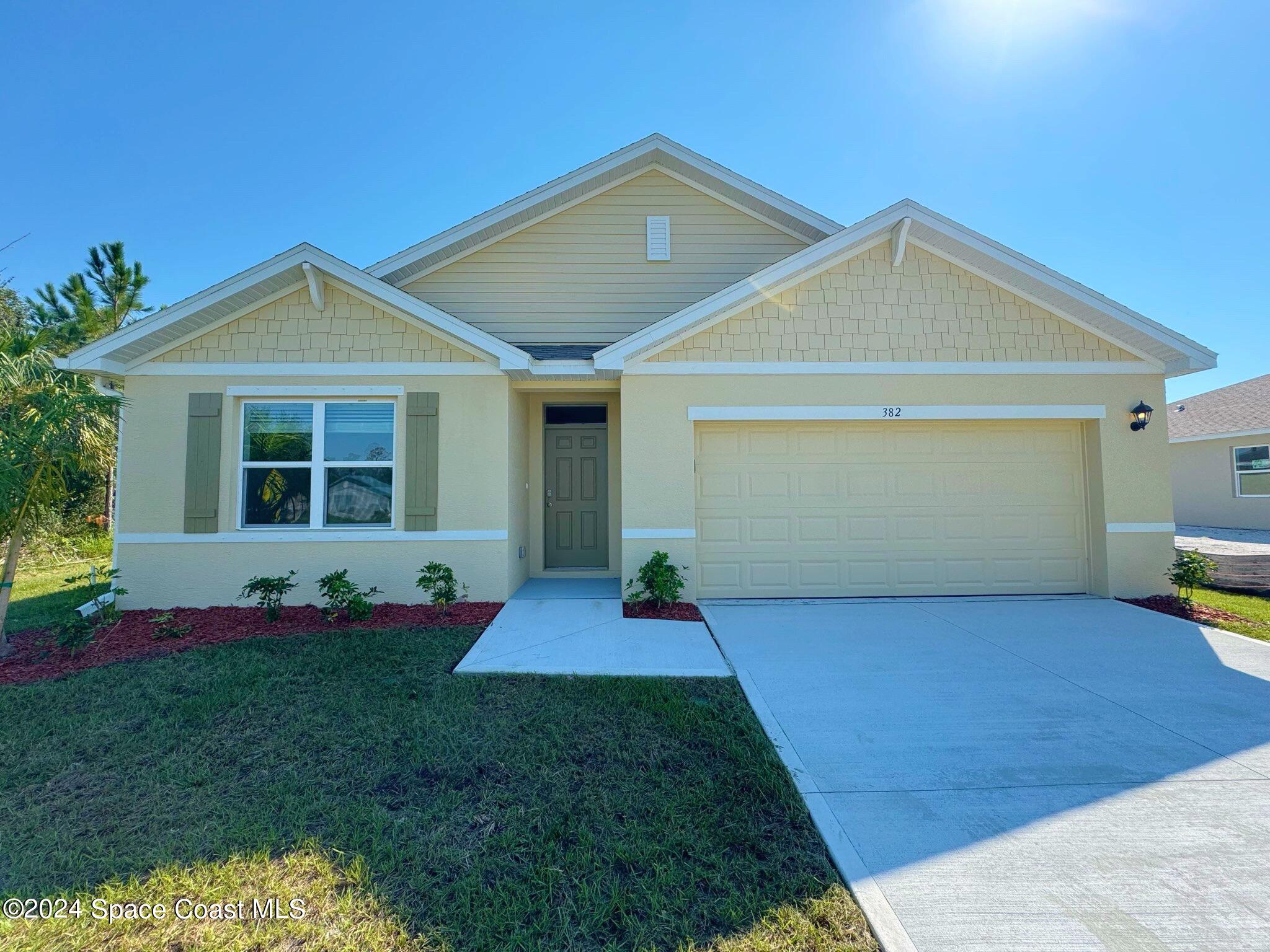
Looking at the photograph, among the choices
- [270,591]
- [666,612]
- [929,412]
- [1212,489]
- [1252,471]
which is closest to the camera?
[270,591]

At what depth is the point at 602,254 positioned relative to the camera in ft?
29.0

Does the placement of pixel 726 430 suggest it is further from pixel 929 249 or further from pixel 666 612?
pixel 929 249

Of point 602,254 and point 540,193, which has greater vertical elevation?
point 540,193

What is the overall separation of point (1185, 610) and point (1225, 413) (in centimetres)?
1507

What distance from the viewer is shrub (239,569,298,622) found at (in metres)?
6.12

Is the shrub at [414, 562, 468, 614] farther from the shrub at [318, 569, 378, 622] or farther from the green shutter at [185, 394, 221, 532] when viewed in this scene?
the green shutter at [185, 394, 221, 532]

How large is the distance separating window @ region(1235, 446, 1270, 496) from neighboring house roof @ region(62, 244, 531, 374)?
20.0 m

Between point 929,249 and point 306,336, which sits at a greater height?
point 929,249

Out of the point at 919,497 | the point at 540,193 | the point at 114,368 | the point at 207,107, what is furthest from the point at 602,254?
the point at 207,107

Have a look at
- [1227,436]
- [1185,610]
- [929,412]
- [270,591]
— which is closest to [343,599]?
[270,591]

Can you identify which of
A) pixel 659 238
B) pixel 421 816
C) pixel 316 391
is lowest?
pixel 421 816

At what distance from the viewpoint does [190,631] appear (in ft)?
19.0

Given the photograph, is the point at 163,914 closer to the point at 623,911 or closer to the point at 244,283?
the point at 623,911

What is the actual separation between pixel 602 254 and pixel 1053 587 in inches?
324
